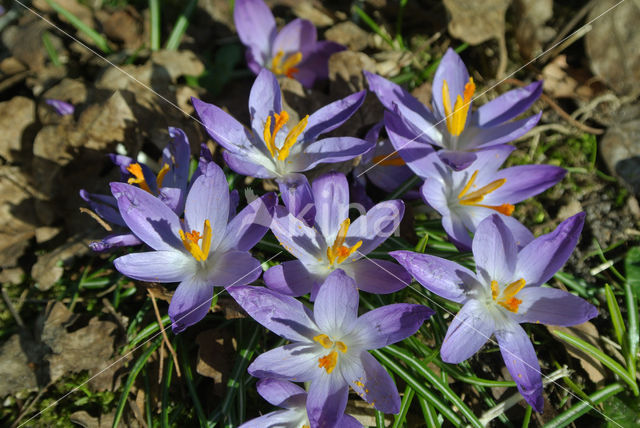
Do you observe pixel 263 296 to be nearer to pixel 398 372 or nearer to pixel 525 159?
pixel 398 372

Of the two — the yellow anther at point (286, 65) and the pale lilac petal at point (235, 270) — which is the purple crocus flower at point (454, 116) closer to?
the yellow anther at point (286, 65)

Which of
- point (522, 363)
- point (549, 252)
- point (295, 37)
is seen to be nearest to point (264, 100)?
point (295, 37)

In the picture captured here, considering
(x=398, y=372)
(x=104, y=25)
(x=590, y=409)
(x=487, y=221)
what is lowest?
(x=590, y=409)

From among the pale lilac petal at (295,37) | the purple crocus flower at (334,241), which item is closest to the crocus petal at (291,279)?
the purple crocus flower at (334,241)

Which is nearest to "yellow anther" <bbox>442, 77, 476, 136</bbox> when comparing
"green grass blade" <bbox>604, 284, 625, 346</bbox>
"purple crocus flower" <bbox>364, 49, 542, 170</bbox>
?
"purple crocus flower" <bbox>364, 49, 542, 170</bbox>

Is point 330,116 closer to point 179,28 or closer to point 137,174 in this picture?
point 137,174

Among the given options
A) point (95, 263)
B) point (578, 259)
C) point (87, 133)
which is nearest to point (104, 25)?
point (87, 133)
